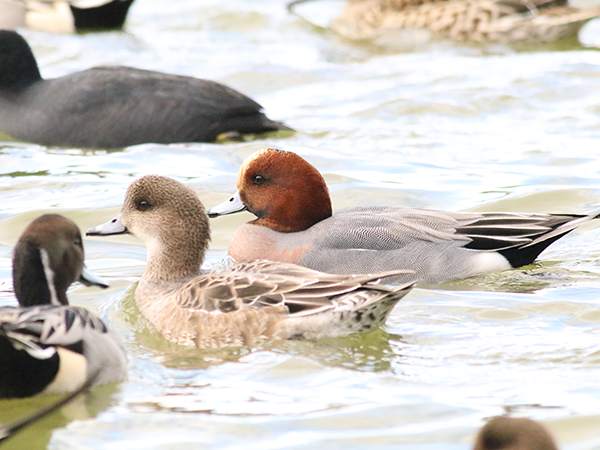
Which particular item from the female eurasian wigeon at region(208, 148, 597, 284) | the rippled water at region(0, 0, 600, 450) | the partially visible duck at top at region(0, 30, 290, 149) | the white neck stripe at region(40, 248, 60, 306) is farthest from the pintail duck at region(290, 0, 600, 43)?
the white neck stripe at region(40, 248, 60, 306)

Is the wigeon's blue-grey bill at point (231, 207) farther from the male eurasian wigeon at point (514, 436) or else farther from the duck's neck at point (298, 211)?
the male eurasian wigeon at point (514, 436)

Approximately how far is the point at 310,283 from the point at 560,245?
2818 millimetres

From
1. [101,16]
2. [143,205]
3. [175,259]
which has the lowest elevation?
[175,259]

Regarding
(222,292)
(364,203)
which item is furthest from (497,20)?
(222,292)

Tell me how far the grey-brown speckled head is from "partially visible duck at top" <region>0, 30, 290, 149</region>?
3604mm

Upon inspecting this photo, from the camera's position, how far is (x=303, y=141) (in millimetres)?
10445

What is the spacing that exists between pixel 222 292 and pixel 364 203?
315 centimetres

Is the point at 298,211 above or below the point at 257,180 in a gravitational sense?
below

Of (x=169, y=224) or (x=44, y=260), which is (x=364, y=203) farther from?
(x=44, y=260)

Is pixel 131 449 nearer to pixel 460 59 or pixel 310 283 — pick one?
pixel 310 283

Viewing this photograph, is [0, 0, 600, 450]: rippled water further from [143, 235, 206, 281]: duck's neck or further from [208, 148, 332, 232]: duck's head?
[208, 148, 332, 232]: duck's head

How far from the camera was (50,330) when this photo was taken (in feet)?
15.2

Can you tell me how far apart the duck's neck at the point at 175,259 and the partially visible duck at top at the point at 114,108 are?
3.74 metres

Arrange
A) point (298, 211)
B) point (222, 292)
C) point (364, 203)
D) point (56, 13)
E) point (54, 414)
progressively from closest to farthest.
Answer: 1. point (54, 414)
2. point (222, 292)
3. point (298, 211)
4. point (364, 203)
5. point (56, 13)
